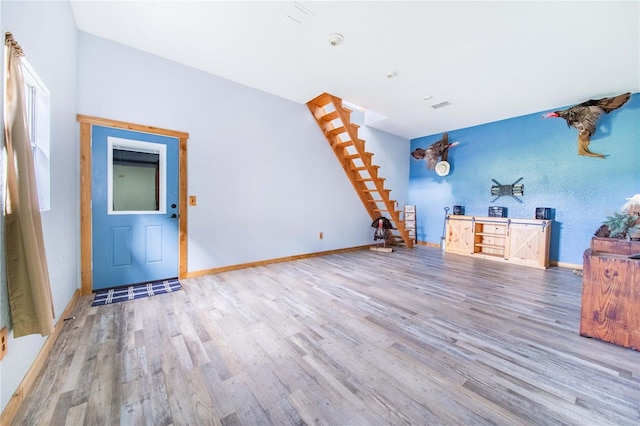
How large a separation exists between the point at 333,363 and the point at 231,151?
333cm

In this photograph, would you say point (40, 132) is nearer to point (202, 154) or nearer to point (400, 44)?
point (202, 154)

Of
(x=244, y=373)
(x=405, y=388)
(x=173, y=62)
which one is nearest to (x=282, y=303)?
(x=244, y=373)

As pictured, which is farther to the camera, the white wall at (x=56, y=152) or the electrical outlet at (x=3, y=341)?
the white wall at (x=56, y=152)

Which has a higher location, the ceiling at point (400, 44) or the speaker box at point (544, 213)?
the ceiling at point (400, 44)

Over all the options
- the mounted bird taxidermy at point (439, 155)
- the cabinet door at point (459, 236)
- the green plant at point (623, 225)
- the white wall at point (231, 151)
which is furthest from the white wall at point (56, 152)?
the mounted bird taxidermy at point (439, 155)

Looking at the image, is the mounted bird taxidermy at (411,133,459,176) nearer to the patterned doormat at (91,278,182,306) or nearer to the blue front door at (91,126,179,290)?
the blue front door at (91,126,179,290)

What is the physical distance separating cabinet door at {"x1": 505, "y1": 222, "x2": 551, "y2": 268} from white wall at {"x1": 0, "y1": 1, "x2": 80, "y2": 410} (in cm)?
650

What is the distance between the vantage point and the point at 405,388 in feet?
4.74

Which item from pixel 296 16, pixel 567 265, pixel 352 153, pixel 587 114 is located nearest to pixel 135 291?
pixel 296 16

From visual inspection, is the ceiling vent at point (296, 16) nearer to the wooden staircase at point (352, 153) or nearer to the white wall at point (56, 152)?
the wooden staircase at point (352, 153)

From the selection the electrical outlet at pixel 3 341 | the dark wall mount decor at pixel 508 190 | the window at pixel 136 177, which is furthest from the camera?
the dark wall mount decor at pixel 508 190

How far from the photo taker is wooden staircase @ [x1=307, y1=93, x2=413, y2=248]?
446cm

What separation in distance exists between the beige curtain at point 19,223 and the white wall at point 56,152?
0.14ft

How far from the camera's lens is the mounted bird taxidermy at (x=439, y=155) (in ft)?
20.0
